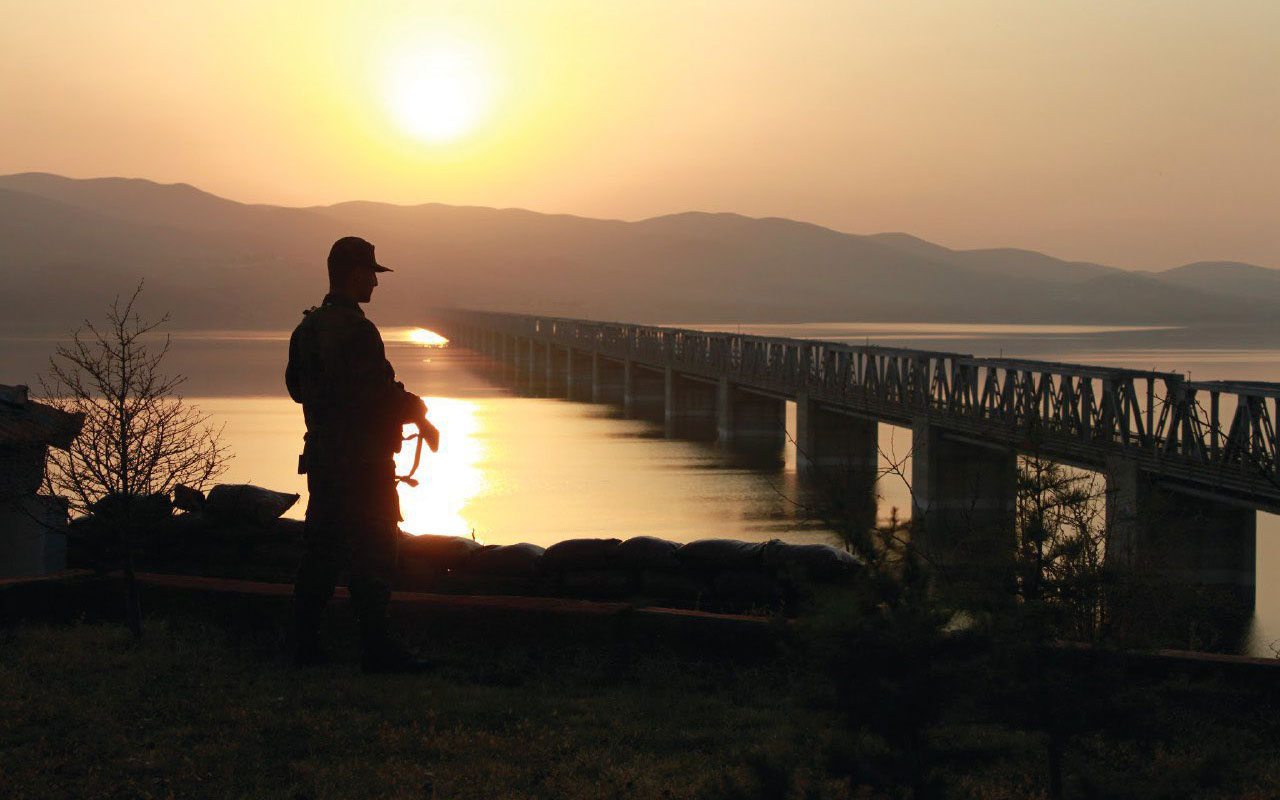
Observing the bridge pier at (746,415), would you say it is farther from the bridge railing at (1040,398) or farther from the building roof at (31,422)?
the building roof at (31,422)

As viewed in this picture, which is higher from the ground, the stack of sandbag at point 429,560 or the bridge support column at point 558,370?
the bridge support column at point 558,370

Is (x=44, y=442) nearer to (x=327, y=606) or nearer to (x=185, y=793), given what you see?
(x=327, y=606)

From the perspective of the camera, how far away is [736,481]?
4034 cm

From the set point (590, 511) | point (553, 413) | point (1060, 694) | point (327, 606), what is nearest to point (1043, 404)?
point (590, 511)

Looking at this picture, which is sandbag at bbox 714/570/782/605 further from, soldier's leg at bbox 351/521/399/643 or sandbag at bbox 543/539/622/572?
soldier's leg at bbox 351/521/399/643

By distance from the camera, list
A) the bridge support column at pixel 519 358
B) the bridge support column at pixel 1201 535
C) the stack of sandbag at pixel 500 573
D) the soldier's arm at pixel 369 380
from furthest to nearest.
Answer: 1. the bridge support column at pixel 519 358
2. the bridge support column at pixel 1201 535
3. the stack of sandbag at pixel 500 573
4. the soldier's arm at pixel 369 380

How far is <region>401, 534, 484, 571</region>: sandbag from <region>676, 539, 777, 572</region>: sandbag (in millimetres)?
2099

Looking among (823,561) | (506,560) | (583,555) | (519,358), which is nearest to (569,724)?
(823,561)

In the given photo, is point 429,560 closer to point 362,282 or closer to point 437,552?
point 437,552

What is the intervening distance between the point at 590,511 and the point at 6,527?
20.4 m

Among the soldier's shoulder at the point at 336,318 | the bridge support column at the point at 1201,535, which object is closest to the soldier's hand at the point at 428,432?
the soldier's shoulder at the point at 336,318

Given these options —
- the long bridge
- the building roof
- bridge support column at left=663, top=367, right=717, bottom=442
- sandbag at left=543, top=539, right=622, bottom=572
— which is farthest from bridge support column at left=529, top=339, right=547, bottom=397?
sandbag at left=543, top=539, right=622, bottom=572

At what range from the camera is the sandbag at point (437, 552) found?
12.0 meters

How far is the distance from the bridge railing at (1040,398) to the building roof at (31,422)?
29.5ft
